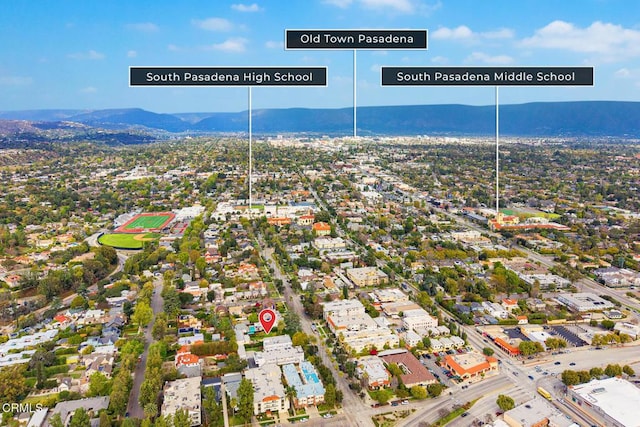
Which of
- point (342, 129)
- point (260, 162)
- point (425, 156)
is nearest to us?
point (260, 162)

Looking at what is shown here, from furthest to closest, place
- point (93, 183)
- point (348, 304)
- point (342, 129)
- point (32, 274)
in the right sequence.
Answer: point (342, 129), point (93, 183), point (32, 274), point (348, 304)

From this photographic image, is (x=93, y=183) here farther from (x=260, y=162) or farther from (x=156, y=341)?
(x=156, y=341)

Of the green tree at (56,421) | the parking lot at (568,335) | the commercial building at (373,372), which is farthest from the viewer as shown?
the parking lot at (568,335)

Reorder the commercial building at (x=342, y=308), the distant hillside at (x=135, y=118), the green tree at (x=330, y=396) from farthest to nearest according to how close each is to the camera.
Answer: the distant hillside at (x=135, y=118) < the commercial building at (x=342, y=308) < the green tree at (x=330, y=396)

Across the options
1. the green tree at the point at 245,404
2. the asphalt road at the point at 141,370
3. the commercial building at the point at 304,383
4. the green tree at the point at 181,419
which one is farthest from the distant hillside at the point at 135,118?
the green tree at the point at 181,419

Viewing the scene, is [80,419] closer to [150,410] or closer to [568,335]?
[150,410]

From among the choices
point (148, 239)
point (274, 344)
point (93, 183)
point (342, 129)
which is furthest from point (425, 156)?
point (342, 129)

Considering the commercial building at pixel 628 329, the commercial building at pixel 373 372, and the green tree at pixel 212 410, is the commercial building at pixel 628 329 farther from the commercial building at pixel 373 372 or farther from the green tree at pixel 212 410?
the green tree at pixel 212 410
